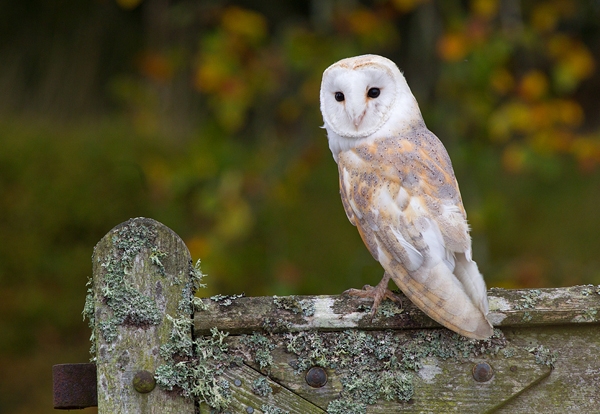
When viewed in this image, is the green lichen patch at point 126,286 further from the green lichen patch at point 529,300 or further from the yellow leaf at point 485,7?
the yellow leaf at point 485,7

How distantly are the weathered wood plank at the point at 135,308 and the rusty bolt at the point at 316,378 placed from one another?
227 mm

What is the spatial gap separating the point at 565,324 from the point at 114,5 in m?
3.96

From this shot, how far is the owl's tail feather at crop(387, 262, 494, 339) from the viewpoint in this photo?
1.33m

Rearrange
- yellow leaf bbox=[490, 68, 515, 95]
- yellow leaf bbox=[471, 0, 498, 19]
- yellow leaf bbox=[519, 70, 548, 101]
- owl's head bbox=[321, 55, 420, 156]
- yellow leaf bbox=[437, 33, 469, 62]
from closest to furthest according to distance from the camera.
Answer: owl's head bbox=[321, 55, 420, 156]
yellow leaf bbox=[437, 33, 469, 62]
yellow leaf bbox=[471, 0, 498, 19]
yellow leaf bbox=[490, 68, 515, 95]
yellow leaf bbox=[519, 70, 548, 101]

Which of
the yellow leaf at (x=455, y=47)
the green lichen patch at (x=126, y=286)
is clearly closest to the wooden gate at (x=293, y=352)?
the green lichen patch at (x=126, y=286)

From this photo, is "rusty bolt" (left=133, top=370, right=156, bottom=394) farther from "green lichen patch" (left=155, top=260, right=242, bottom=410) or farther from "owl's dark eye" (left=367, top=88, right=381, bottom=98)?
"owl's dark eye" (left=367, top=88, right=381, bottom=98)

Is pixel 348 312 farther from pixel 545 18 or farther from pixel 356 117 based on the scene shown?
pixel 545 18

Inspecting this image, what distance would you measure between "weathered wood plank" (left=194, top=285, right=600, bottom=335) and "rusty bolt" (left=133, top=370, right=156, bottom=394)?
0.12 metres

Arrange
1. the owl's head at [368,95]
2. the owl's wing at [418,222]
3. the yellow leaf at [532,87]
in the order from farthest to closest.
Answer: the yellow leaf at [532,87]
the owl's head at [368,95]
the owl's wing at [418,222]

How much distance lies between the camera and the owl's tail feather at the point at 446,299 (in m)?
1.33

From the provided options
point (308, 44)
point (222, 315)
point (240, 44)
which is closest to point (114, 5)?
point (240, 44)

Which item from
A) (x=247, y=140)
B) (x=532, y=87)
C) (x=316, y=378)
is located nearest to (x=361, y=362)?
(x=316, y=378)

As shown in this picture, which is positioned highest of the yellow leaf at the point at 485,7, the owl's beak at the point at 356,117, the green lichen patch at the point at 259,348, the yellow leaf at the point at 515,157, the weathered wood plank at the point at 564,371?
the yellow leaf at the point at 485,7

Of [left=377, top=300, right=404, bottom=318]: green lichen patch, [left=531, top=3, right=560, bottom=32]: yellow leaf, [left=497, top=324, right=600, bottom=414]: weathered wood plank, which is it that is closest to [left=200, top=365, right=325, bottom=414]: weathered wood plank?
[left=377, top=300, right=404, bottom=318]: green lichen patch
